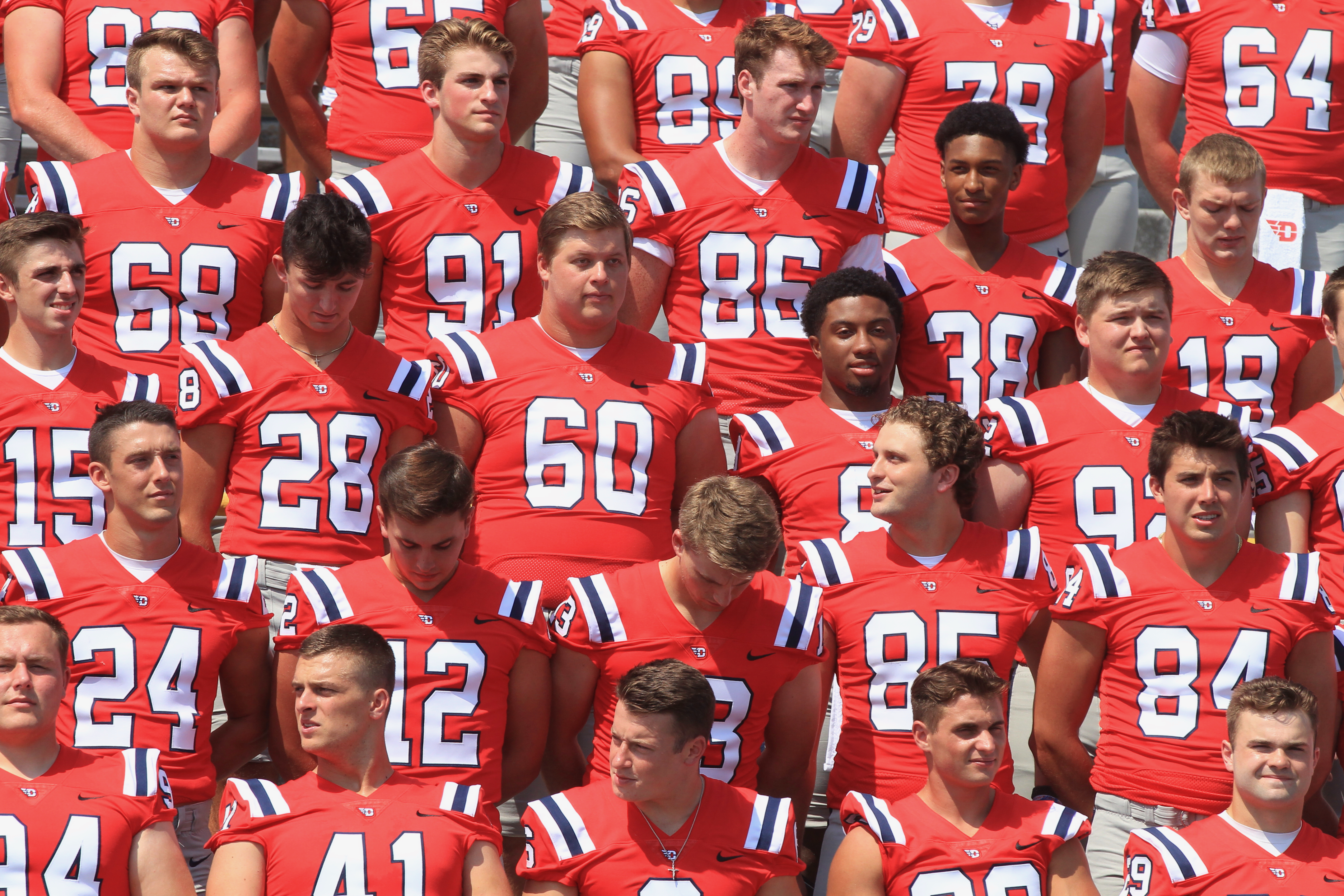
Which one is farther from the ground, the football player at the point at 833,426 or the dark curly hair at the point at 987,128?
the dark curly hair at the point at 987,128

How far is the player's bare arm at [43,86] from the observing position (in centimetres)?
561

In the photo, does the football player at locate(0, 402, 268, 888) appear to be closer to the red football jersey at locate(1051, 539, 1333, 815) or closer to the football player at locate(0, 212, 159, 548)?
the football player at locate(0, 212, 159, 548)

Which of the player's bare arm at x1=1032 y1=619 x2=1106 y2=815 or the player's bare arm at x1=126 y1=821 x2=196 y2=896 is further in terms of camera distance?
the player's bare arm at x1=1032 y1=619 x2=1106 y2=815

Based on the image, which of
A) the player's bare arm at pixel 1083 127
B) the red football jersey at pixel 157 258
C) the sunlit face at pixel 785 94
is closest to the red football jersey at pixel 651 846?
the red football jersey at pixel 157 258

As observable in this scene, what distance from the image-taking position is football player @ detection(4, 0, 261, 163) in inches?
223

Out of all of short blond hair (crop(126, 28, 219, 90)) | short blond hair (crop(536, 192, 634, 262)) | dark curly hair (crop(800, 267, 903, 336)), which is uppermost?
short blond hair (crop(126, 28, 219, 90))

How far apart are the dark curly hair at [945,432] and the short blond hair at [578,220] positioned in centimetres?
95

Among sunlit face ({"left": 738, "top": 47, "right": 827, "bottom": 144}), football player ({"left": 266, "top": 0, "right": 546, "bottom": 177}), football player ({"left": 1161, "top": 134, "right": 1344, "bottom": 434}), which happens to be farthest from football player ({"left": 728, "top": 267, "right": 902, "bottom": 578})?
football player ({"left": 266, "top": 0, "right": 546, "bottom": 177})

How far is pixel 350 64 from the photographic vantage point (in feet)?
19.9

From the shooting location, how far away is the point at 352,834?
3992 mm

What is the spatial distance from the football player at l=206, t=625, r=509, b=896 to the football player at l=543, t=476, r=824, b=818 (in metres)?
0.49

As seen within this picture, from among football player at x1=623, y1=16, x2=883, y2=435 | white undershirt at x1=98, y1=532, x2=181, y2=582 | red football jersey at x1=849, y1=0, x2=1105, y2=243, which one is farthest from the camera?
red football jersey at x1=849, y1=0, x2=1105, y2=243

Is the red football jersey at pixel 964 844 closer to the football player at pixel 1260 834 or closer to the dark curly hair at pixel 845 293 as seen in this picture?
the football player at pixel 1260 834

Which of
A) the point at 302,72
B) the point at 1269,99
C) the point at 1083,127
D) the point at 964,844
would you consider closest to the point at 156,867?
the point at 964,844
